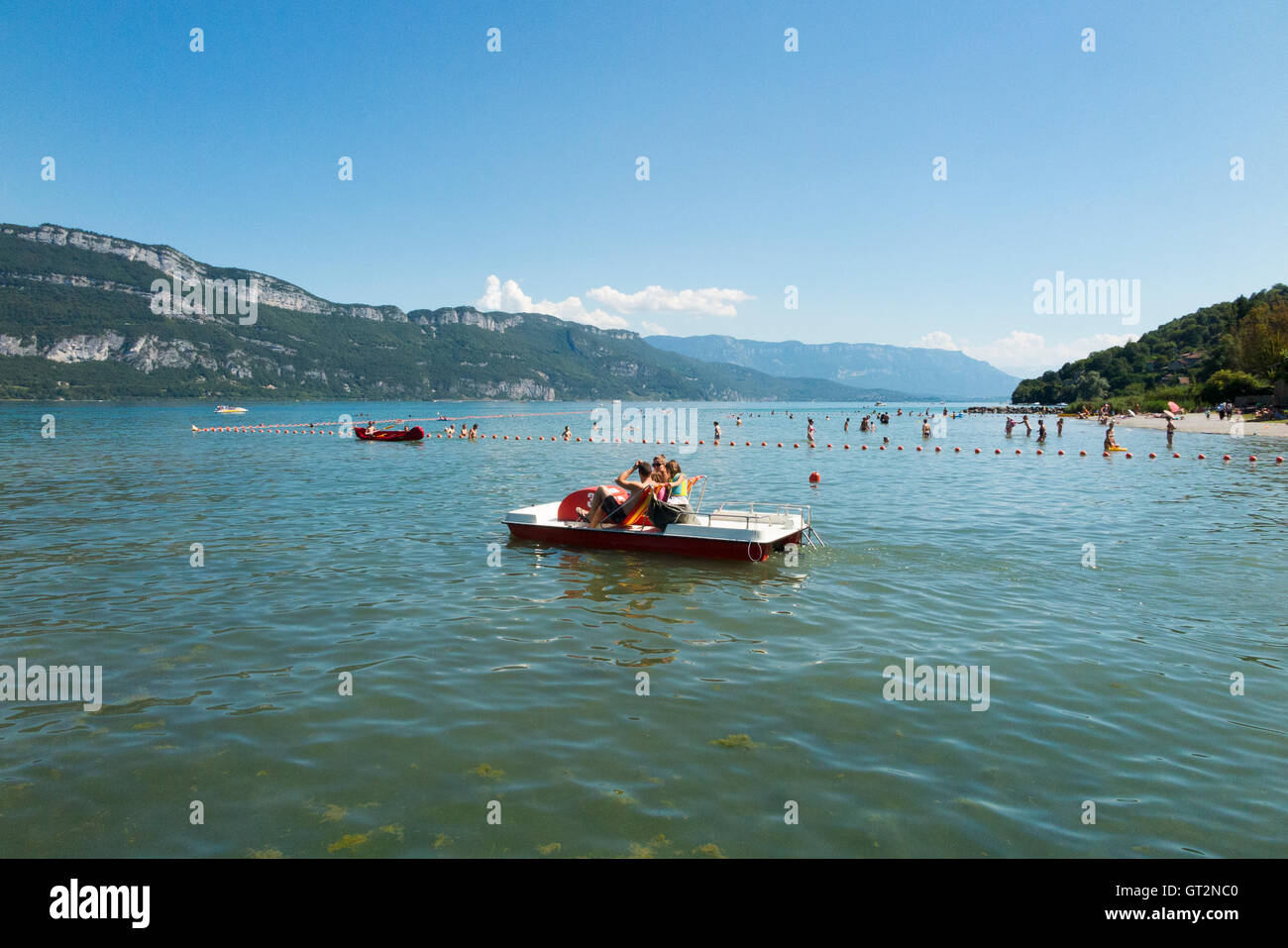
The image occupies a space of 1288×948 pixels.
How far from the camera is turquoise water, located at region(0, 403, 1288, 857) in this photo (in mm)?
6242

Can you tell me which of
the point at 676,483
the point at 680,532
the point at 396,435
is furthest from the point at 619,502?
the point at 396,435

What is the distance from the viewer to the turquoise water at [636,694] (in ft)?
20.5

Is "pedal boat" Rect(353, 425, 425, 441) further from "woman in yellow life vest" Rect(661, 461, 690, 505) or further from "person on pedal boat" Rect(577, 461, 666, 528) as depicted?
"woman in yellow life vest" Rect(661, 461, 690, 505)

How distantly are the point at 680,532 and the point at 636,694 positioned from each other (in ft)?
24.7

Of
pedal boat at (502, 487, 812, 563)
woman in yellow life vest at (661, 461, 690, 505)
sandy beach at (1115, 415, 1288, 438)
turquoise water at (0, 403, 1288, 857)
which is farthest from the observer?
sandy beach at (1115, 415, 1288, 438)

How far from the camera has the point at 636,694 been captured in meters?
9.16

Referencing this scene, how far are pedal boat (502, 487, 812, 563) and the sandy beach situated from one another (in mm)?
60139

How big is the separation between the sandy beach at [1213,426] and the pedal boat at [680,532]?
60.1 metres

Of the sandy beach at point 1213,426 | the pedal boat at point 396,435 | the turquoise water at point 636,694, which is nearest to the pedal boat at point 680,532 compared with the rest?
the turquoise water at point 636,694

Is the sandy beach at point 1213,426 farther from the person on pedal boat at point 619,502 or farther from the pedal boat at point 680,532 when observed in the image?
the person on pedal boat at point 619,502

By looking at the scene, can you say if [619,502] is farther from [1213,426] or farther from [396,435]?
[1213,426]

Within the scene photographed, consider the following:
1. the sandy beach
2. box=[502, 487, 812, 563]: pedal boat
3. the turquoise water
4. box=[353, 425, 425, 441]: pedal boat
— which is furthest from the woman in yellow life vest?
the sandy beach
